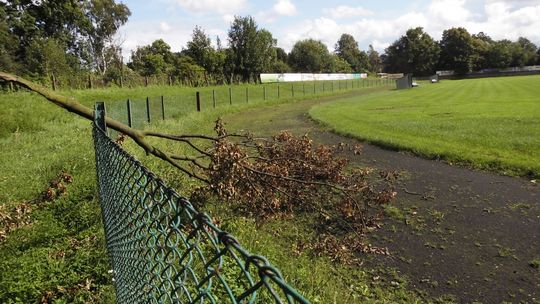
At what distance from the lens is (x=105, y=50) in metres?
69.2

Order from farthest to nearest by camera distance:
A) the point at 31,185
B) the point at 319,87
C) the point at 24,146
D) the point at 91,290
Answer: the point at 319,87, the point at 24,146, the point at 31,185, the point at 91,290

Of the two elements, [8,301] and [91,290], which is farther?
[91,290]

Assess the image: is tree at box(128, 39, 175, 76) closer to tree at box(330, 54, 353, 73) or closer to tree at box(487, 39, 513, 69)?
tree at box(330, 54, 353, 73)

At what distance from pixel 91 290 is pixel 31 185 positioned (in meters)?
4.48

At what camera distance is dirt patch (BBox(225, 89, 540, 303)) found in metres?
4.86

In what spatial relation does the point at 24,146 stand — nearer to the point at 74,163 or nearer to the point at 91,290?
the point at 74,163

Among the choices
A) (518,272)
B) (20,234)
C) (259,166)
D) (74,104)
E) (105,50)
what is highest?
(105,50)

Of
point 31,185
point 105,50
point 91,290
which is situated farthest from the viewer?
point 105,50

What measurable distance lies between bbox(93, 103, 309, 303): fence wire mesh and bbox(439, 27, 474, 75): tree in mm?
112070

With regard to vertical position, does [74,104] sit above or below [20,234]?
above

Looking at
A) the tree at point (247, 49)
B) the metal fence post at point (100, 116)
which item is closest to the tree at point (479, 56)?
the tree at point (247, 49)

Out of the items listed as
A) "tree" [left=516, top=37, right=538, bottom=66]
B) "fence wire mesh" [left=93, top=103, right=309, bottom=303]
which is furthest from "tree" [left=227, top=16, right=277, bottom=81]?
"tree" [left=516, top=37, right=538, bottom=66]

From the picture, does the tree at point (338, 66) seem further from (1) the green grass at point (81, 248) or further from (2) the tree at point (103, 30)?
(1) the green grass at point (81, 248)

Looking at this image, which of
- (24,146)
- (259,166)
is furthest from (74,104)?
(24,146)
